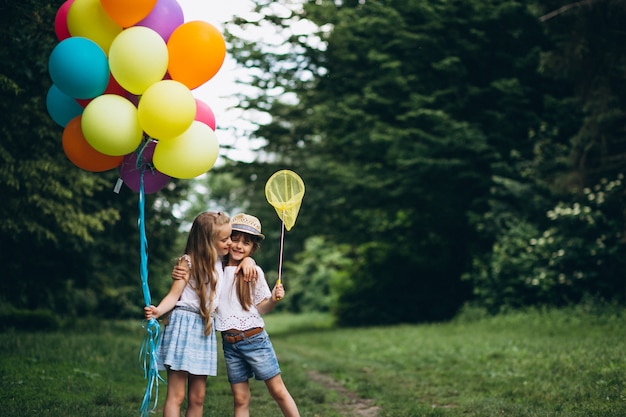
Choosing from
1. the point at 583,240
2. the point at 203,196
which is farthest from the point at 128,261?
the point at 203,196

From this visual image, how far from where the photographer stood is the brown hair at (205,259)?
4.66m

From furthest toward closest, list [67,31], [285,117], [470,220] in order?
[285,117] → [470,220] → [67,31]

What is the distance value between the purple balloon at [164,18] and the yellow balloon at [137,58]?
0.79 ft

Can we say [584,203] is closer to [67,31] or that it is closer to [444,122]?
[444,122]

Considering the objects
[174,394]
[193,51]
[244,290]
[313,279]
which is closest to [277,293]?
[244,290]

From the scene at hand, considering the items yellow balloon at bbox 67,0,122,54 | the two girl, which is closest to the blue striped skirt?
the two girl

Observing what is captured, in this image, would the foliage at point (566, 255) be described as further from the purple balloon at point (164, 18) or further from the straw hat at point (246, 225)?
the purple balloon at point (164, 18)

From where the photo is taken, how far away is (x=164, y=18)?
196 inches

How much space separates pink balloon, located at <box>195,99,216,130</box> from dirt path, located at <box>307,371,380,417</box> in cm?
312

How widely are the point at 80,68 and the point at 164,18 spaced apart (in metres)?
0.79

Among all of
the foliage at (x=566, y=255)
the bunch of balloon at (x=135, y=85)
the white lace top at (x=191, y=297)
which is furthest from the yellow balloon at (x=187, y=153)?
the foliage at (x=566, y=255)

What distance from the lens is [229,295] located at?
15.9 feet

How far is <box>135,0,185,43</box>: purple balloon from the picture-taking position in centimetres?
493

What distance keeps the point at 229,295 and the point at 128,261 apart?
10.7 m
